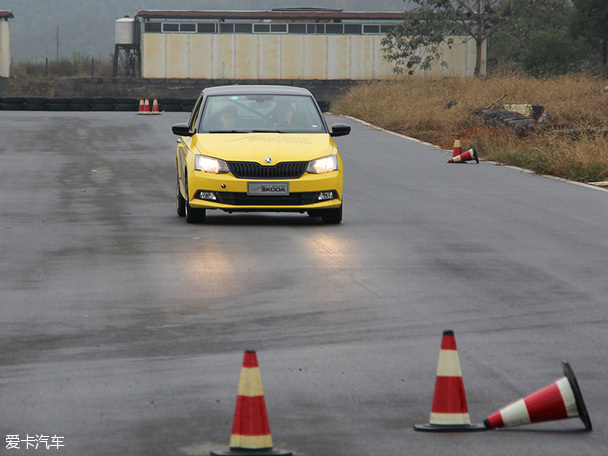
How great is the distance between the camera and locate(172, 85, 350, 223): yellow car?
45.8 ft

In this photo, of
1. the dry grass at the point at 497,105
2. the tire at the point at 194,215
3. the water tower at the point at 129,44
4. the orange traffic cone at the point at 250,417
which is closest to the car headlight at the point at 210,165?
the tire at the point at 194,215

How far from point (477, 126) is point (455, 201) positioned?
1665 cm

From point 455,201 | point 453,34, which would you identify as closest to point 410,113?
point 455,201

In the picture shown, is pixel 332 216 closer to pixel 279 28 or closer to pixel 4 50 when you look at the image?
pixel 279 28

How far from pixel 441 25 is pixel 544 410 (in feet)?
223

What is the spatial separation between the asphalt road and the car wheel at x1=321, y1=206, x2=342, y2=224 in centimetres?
14

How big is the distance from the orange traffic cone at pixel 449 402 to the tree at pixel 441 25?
6723 centimetres

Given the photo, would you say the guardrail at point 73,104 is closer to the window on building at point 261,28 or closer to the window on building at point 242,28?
the window on building at point 261,28

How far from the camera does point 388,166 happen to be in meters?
24.9

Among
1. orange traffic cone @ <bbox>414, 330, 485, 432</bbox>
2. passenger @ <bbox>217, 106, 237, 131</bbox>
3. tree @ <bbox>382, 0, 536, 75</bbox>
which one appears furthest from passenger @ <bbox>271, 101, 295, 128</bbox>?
tree @ <bbox>382, 0, 536, 75</bbox>

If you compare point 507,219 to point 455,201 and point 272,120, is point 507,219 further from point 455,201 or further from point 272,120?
point 272,120

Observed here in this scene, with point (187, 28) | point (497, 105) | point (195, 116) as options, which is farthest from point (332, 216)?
point (187, 28)

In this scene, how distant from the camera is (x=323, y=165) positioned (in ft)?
46.5

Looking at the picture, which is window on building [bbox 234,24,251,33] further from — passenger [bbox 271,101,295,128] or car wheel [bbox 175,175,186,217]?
car wheel [bbox 175,175,186,217]
